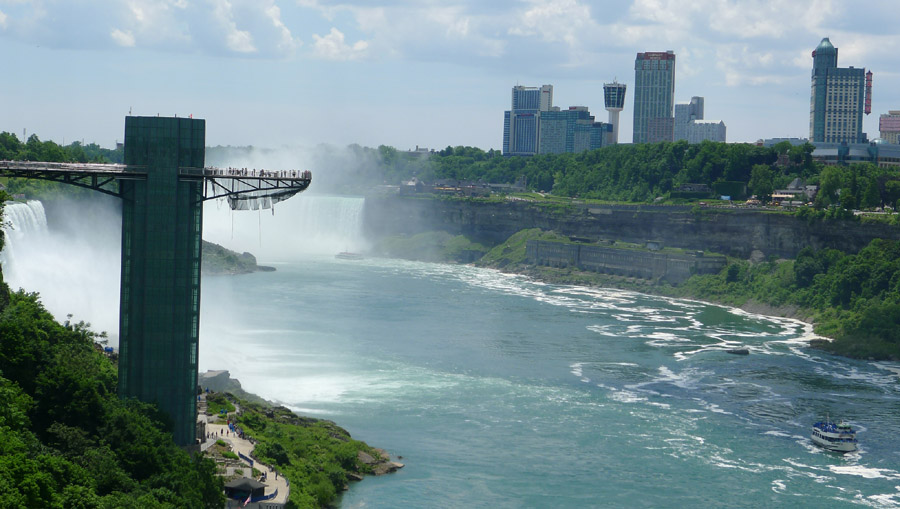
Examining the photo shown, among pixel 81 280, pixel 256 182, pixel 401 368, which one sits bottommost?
pixel 401 368

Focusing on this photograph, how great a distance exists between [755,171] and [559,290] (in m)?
33.2

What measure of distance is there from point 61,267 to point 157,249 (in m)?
27.1

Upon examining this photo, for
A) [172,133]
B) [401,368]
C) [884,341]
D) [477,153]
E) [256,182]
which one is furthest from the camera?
[477,153]

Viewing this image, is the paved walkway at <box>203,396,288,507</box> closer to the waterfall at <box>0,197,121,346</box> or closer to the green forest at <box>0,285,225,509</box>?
the green forest at <box>0,285,225,509</box>

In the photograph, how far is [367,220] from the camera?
4993 inches

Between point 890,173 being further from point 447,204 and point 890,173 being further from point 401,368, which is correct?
point 401,368

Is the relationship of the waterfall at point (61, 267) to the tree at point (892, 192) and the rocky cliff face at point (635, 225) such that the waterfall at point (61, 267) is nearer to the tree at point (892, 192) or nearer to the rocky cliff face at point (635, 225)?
the rocky cliff face at point (635, 225)

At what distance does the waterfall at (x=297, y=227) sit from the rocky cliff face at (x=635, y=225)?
7.99 ft

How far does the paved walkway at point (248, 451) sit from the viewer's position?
27797 millimetres

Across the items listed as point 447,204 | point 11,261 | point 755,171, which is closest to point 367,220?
point 447,204

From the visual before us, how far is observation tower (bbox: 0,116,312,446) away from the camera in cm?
2617

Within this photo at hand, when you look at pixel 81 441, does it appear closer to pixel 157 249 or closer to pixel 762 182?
pixel 157 249

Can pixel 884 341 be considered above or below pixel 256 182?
below

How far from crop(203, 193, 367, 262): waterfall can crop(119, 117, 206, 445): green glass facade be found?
88.7 meters
